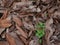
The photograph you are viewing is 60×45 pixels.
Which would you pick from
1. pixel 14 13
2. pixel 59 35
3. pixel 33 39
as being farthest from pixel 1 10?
pixel 59 35

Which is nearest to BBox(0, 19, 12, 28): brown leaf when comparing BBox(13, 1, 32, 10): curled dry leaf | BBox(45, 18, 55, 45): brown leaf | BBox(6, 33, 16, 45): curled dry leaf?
BBox(6, 33, 16, 45): curled dry leaf

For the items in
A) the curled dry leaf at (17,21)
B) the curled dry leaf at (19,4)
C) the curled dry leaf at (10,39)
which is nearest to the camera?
the curled dry leaf at (10,39)

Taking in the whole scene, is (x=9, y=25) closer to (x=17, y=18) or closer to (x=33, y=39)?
(x=17, y=18)

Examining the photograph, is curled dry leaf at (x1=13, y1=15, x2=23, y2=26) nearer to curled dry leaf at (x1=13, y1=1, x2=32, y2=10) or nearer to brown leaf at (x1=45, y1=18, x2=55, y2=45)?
curled dry leaf at (x1=13, y1=1, x2=32, y2=10)

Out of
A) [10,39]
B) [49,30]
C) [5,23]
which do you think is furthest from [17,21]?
[49,30]

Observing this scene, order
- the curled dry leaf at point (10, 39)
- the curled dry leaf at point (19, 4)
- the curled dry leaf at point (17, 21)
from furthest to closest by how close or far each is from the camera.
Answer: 1. the curled dry leaf at point (19, 4)
2. the curled dry leaf at point (17, 21)
3. the curled dry leaf at point (10, 39)

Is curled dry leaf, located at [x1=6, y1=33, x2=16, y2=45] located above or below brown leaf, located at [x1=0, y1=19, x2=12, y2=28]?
below

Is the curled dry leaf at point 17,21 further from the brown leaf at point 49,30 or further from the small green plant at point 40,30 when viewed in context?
the brown leaf at point 49,30

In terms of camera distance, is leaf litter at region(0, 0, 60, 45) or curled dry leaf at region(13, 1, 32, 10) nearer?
leaf litter at region(0, 0, 60, 45)

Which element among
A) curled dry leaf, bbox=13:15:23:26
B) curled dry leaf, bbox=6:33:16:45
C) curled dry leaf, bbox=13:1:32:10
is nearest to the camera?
curled dry leaf, bbox=6:33:16:45

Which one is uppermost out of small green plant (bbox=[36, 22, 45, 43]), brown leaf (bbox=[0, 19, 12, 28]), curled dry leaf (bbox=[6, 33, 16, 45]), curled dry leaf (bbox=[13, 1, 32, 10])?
curled dry leaf (bbox=[13, 1, 32, 10])

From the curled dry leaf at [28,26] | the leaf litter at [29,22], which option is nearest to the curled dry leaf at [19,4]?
the leaf litter at [29,22]
